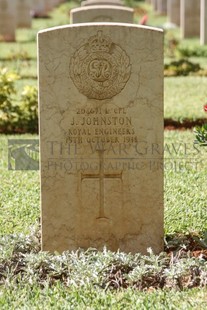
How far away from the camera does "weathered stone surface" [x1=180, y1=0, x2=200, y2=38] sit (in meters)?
20.2

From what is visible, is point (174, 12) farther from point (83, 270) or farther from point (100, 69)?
point (83, 270)

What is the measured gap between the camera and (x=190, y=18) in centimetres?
2073

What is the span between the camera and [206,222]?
586 cm

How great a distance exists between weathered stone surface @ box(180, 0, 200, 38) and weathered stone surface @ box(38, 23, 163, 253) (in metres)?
15.4

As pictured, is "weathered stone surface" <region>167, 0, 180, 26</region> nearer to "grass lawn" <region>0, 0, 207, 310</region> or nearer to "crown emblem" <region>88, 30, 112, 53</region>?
"grass lawn" <region>0, 0, 207, 310</region>

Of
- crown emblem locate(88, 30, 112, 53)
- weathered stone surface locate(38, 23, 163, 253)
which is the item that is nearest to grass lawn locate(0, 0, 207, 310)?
weathered stone surface locate(38, 23, 163, 253)

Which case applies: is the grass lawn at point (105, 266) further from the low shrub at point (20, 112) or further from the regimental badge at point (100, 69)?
the low shrub at point (20, 112)

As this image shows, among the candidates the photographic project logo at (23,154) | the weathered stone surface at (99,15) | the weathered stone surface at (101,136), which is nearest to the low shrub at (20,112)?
the photographic project logo at (23,154)

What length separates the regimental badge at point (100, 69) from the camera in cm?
511

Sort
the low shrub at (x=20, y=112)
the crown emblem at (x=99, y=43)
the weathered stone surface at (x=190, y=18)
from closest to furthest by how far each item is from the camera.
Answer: the crown emblem at (x=99, y=43)
the low shrub at (x=20, y=112)
the weathered stone surface at (x=190, y=18)

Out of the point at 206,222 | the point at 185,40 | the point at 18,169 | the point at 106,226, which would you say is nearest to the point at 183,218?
the point at 206,222

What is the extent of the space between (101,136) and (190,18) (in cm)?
1604

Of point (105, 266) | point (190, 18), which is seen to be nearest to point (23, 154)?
point (105, 266)

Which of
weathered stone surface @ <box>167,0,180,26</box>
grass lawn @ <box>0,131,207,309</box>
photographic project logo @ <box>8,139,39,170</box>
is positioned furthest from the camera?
weathered stone surface @ <box>167,0,180,26</box>
